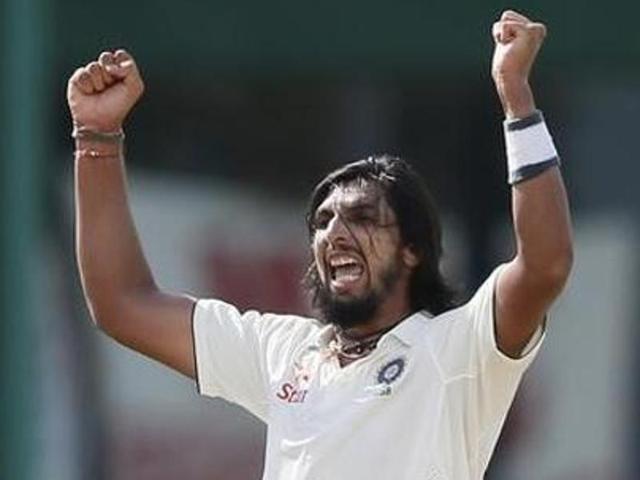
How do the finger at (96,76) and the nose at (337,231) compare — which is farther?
the finger at (96,76)

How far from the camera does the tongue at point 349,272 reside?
6.45 m

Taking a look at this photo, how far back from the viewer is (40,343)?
12.1 metres

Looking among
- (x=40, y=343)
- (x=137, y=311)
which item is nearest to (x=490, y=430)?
(x=137, y=311)

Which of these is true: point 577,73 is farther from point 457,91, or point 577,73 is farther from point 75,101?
point 75,101

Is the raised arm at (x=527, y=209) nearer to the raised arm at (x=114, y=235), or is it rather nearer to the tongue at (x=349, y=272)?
the tongue at (x=349, y=272)

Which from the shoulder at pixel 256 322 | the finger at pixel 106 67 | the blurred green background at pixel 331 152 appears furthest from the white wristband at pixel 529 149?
the blurred green background at pixel 331 152

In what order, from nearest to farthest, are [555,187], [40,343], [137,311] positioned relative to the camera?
[555,187] → [137,311] → [40,343]

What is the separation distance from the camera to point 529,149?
20.6 ft

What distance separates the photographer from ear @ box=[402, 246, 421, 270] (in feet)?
21.4

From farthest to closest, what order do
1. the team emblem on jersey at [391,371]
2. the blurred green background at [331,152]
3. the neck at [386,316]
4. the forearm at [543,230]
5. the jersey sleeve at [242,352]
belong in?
1. the blurred green background at [331,152]
2. the jersey sleeve at [242,352]
3. the neck at [386,316]
4. the team emblem on jersey at [391,371]
5. the forearm at [543,230]

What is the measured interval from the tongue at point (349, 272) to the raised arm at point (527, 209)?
0.95 feet

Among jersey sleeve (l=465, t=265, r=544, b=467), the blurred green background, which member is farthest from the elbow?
the blurred green background

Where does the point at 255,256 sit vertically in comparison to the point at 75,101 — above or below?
below

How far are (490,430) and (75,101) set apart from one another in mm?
1138
